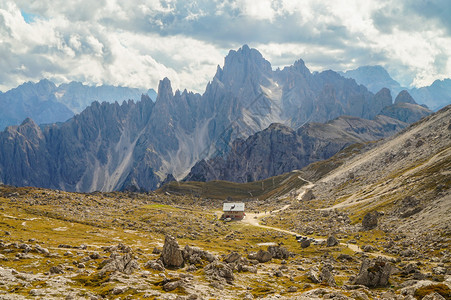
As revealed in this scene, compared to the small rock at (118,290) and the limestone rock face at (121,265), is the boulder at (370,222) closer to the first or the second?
the limestone rock face at (121,265)

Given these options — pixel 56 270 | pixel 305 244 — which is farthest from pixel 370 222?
pixel 56 270

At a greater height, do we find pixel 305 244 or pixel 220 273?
pixel 220 273

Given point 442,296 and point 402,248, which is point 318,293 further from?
point 402,248

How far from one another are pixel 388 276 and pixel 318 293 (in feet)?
55.8

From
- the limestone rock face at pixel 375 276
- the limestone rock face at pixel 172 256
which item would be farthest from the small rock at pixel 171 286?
the limestone rock face at pixel 375 276

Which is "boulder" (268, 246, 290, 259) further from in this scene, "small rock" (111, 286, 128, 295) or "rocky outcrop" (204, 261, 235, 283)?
"small rock" (111, 286, 128, 295)

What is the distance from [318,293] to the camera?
42.9 metres

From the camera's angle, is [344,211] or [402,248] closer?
[402,248]

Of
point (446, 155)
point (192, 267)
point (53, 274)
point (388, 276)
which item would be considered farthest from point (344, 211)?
point (53, 274)

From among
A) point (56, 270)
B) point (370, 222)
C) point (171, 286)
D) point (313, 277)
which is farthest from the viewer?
point (370, 222)

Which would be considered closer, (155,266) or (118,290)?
(118,290)

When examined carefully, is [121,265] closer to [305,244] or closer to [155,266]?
[155,266]

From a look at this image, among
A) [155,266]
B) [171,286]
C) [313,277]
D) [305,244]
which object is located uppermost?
[171,286]

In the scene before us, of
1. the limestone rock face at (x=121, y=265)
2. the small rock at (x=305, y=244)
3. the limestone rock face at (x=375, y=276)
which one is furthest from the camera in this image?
the small rock at (x=305, y=244)
